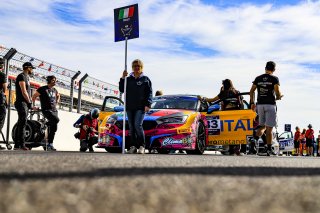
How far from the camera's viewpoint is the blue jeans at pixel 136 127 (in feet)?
26.0

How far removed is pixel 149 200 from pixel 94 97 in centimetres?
1399

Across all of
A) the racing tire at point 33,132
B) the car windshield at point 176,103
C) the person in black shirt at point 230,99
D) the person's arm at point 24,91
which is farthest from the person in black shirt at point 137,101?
the racing tire at point 33,132

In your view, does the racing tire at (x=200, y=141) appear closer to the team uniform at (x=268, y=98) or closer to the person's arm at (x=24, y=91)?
the team uniform at (x=268, y=98)

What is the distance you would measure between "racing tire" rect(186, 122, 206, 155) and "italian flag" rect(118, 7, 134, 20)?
2487 millimetres

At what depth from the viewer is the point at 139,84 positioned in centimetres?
800

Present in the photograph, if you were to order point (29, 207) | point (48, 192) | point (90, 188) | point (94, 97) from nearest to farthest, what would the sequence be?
point (29, 207) → point (48, 192) → point (90, 188) → point (94, 97)

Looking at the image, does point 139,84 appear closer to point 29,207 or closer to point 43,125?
point 43,125

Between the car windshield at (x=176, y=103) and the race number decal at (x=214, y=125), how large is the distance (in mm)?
452

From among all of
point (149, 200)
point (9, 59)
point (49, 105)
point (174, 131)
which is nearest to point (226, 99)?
point (174, 131)

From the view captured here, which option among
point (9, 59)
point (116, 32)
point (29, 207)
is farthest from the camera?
point (9, 59)

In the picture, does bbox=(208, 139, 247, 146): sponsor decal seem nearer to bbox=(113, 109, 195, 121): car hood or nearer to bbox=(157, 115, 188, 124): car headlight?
bbox=(113, 109, 195, 121): car hood

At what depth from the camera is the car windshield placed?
950 cm

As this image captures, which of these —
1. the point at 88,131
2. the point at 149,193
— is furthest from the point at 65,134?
the point at 149,193

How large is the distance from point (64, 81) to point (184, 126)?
560cm
